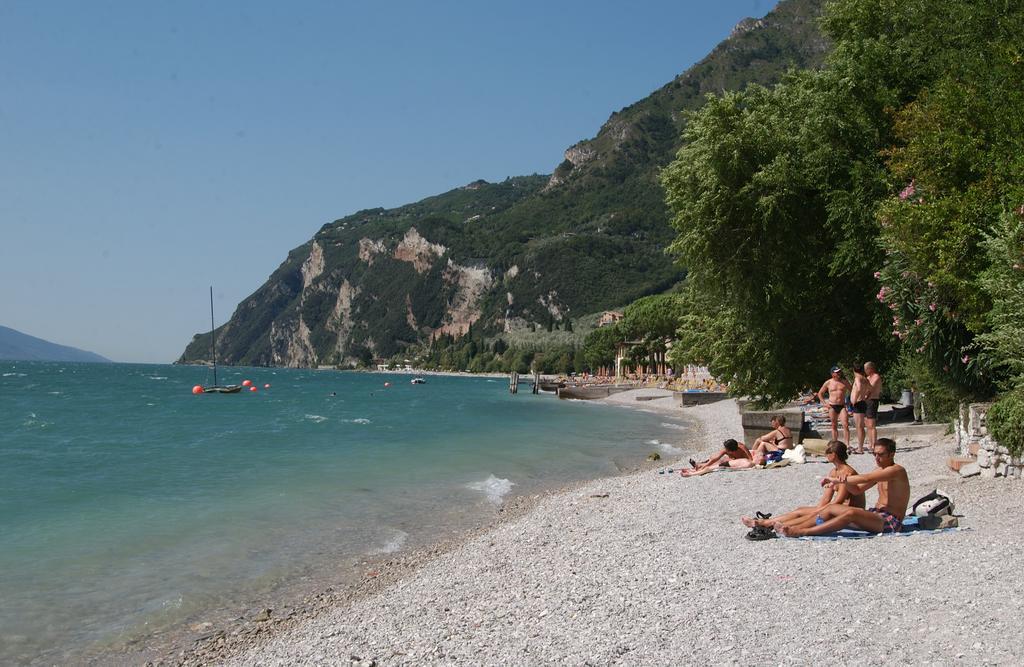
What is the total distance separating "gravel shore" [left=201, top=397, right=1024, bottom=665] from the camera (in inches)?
240

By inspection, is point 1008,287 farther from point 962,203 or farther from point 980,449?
point 962,203

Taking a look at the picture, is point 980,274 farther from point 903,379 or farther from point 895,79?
point 903,379

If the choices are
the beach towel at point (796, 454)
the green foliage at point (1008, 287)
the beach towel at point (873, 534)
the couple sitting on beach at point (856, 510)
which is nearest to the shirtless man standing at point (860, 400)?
the beach towel at point (796, 454)

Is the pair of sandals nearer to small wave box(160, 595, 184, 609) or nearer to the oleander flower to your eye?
small wave box(160, 595, 184, 609)

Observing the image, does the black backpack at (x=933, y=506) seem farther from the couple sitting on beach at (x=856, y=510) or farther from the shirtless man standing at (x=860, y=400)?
the shirtless man standing at (x=860, y=400)

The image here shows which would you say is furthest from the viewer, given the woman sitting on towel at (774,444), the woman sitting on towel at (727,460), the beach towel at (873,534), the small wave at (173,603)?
the woman sitting on towel at (727,460)

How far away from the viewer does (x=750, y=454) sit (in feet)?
56.2

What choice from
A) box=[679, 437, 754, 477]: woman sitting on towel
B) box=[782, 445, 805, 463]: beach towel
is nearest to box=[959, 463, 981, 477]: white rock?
box=[782, 445, 805, 463]: beach towel

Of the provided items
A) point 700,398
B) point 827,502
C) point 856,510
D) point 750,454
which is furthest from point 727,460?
point 700,398

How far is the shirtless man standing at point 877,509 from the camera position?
905 centimetres

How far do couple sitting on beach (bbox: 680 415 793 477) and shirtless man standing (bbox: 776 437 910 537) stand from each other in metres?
7.10

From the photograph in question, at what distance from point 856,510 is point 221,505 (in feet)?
44.7

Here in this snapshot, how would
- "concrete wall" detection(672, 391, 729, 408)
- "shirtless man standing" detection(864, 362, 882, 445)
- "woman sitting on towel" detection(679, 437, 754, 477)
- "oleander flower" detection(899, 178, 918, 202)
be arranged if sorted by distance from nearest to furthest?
"shirtless man standing" detection(864, 362, 882, 445) < "oleander flower" detection(899, 178, 918, 202) < "woman sitting on towel" detection(679, 437, 754, 477) < "concrete wall" detection(672, 391, 729, 408)

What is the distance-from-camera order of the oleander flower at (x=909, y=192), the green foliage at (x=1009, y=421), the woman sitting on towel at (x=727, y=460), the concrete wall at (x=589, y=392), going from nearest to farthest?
the green foliage at (x=1009, y=421), the oleander flower at (x=909, y=192), the woman sitting on towel at (x=727, y=460), the concrete wall at (x=589, y=392)
